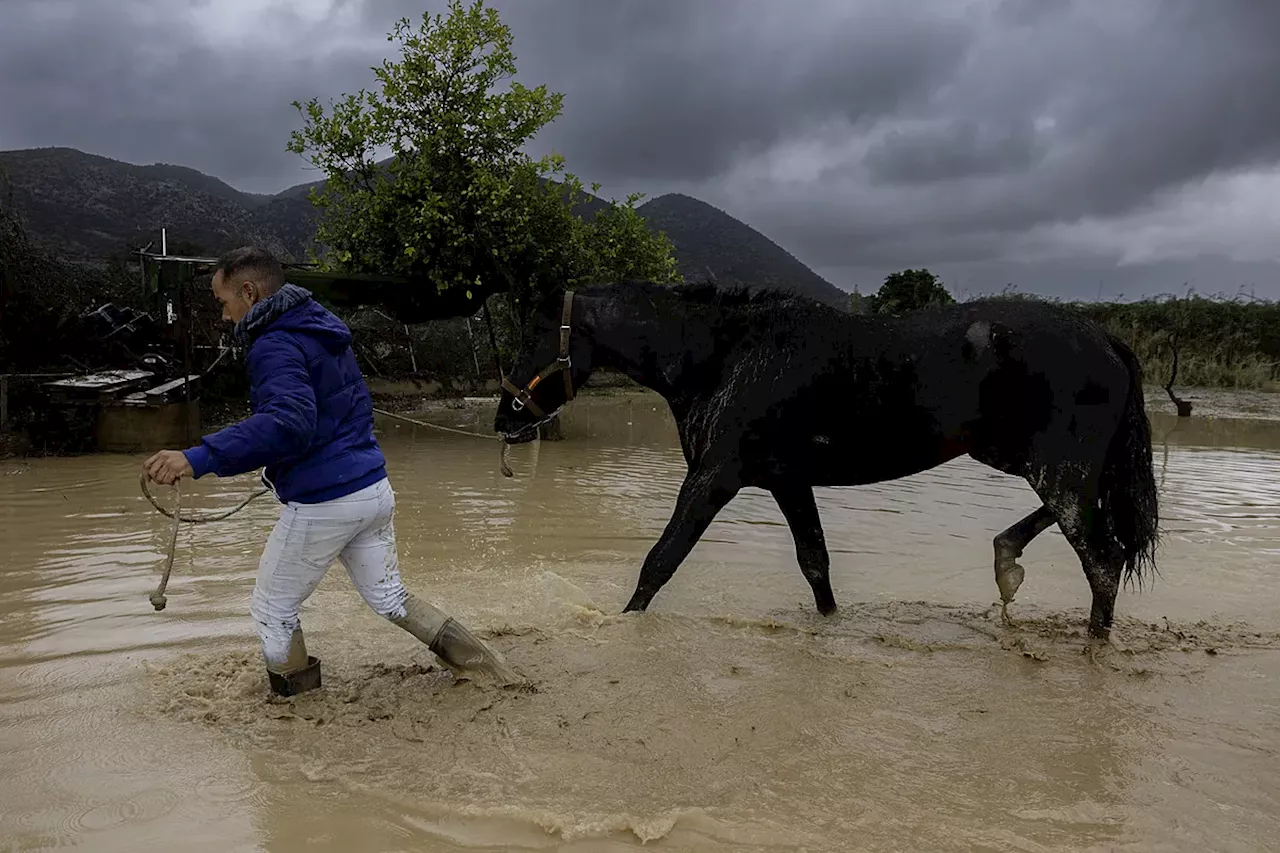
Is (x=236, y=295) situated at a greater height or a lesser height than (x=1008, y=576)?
greater

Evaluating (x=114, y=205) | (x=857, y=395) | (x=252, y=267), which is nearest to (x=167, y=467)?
(x=252, y=267)

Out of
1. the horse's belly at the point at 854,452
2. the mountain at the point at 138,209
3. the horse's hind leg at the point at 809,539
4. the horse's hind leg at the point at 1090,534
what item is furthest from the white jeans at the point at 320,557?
the mountain at the point at 138,209

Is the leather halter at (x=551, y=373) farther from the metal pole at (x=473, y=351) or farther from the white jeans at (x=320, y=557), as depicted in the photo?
the metal pole at (x=473, y=351)

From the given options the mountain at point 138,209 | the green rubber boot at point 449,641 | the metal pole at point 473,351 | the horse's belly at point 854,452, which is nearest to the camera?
the green rubber boot at point 449,641

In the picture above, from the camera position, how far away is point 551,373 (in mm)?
4637

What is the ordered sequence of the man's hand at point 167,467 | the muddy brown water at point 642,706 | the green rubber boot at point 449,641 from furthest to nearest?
the green rubber boot at point 449,641, the man's hand at point 167,467, the muddy brown water at point 642,706

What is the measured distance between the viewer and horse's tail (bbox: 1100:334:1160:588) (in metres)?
4.67

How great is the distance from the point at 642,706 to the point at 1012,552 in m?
2.67

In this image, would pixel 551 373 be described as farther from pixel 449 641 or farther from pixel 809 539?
pixel 809 539

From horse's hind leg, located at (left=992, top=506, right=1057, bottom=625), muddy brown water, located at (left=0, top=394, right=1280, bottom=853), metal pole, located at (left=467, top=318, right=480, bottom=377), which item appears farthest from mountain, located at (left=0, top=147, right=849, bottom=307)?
horse's hind leg, located at (left=992, top=506, right=1057, bottom=625)

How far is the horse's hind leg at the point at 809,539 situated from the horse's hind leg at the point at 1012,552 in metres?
1.03

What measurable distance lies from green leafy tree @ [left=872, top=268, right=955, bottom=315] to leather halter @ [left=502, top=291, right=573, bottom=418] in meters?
14.0

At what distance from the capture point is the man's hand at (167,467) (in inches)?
113

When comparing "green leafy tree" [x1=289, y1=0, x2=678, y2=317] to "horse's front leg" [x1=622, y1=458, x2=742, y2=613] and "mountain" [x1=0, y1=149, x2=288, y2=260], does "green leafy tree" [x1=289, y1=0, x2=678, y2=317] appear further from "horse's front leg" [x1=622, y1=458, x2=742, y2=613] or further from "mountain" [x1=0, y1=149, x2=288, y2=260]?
"mountain" [x1=0, y1=149, x2=288, y2=260]
